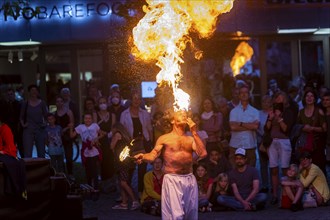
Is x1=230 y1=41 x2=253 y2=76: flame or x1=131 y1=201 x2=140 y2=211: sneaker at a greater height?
x1=230 y1=41 x2=253 y2=76: flame

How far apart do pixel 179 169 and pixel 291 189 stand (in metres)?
2.78

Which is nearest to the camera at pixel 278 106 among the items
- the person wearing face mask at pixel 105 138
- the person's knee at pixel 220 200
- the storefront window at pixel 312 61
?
the person's knee at pixel 220 200

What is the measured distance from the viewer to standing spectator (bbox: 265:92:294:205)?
36.0ft

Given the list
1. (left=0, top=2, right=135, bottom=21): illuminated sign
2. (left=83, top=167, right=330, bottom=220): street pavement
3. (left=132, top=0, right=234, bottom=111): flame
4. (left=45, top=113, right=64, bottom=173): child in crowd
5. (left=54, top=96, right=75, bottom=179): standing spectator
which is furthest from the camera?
(left=0, top=2, right=135, bottom=21): illuminated sign

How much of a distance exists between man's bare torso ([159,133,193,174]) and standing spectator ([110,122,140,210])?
250cm

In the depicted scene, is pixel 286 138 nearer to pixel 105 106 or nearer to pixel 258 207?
pixel 258 207

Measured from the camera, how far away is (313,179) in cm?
1065

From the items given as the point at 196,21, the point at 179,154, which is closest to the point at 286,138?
the point at 196,21

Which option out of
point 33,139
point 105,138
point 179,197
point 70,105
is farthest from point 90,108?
point 179,197

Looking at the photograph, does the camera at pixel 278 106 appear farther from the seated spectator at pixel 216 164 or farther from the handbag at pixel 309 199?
the handbag at pixel 309 199

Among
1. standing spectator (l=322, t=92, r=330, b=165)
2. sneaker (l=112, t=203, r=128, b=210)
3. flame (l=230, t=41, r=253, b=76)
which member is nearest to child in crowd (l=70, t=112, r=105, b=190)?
sneaker (l=112, t=203, r=128, b=210)

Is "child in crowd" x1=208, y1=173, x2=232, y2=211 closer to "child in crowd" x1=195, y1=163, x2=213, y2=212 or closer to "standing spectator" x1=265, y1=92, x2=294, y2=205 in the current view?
"child in crowd" x1=195, y1=163, x2=213, y2=212

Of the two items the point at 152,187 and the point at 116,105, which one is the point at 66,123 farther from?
the point at 152,187

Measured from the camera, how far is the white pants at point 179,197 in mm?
8086
